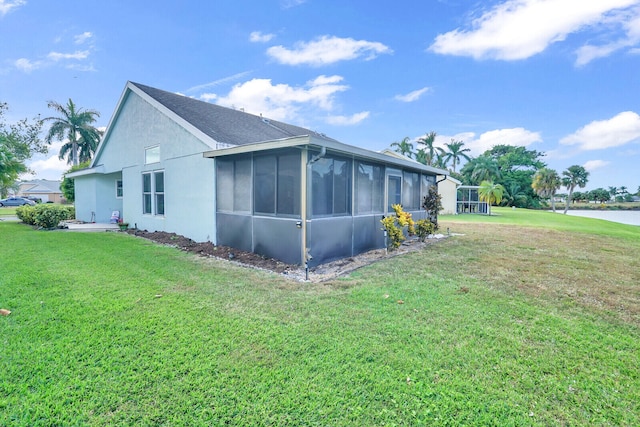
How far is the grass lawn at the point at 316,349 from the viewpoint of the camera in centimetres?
223

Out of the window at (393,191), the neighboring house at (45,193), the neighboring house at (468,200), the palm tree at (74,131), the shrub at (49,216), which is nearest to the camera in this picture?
the window at (393,191)

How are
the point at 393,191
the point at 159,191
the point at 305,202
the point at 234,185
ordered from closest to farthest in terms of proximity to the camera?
the point at 305,202 → the point at 234,185 → the point at 393,191 → the point at 159,191

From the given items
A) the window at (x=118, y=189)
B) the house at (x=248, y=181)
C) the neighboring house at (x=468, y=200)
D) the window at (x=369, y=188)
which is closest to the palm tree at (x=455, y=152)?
the neighboring house at (x=468, y=200)

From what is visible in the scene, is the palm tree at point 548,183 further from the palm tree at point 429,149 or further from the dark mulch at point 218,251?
the dark mulch at point 218,251

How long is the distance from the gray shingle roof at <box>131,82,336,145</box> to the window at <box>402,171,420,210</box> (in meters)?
5.28

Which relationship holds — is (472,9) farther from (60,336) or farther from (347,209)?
(60,336)

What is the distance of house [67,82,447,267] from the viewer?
6.48 m

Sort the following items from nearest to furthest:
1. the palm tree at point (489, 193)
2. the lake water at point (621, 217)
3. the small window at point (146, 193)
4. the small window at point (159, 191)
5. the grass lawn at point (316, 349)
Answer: the grass lawn at point (316, 349)
the small window at point (159, 191)
the small window at point (146, 193)
the lake water at point (621, 217)
the palm tree at point (489, 193)

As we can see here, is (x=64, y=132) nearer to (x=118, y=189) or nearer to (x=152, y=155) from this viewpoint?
(x=118, y=189)

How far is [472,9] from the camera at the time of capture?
1095cm

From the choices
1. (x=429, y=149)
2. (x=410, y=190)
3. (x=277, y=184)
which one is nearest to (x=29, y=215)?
(x=277, y=184)

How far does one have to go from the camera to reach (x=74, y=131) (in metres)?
33.5

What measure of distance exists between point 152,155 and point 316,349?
431 inches

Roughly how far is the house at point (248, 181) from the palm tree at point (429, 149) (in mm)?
31182
